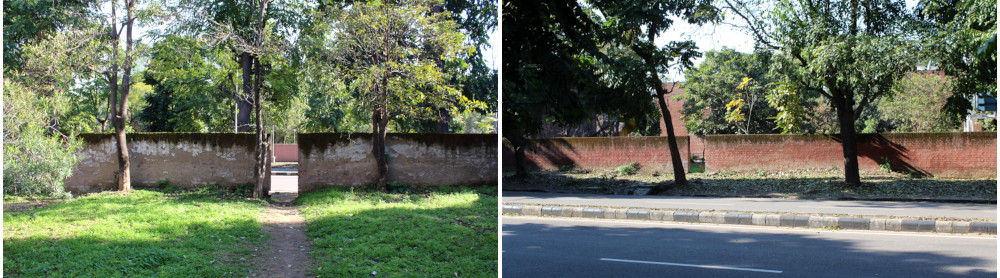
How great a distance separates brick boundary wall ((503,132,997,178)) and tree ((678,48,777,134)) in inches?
264

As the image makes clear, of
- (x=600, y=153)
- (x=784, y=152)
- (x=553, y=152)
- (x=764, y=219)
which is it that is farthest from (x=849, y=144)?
(x=553, y=152)

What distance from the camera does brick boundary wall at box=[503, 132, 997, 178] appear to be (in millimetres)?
16219

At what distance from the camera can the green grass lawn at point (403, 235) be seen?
20.2 feet

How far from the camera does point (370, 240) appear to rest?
7344 millimetres

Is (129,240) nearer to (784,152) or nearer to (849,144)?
(849,144)

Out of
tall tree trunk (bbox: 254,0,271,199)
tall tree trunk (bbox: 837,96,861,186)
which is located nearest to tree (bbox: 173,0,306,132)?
tall tree trunk (bbox: 254,0,271,199)

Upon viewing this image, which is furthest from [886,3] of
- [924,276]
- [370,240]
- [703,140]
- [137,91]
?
[137,91]

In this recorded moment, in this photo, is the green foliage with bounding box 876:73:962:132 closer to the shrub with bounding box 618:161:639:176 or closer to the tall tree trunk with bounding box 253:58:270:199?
the shrub with bounding box 618:161:639:176

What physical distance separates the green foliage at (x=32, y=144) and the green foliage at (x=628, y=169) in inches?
557

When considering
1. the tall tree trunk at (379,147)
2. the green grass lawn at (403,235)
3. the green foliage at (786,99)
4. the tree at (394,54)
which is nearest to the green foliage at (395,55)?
the tree at (394,54)

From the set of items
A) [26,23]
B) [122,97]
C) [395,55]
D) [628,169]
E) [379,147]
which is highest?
[395,55]

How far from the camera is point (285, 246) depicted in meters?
7.48

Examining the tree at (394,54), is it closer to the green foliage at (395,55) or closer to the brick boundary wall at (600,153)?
the green foliage at (395,55)

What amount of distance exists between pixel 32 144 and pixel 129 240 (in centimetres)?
246
